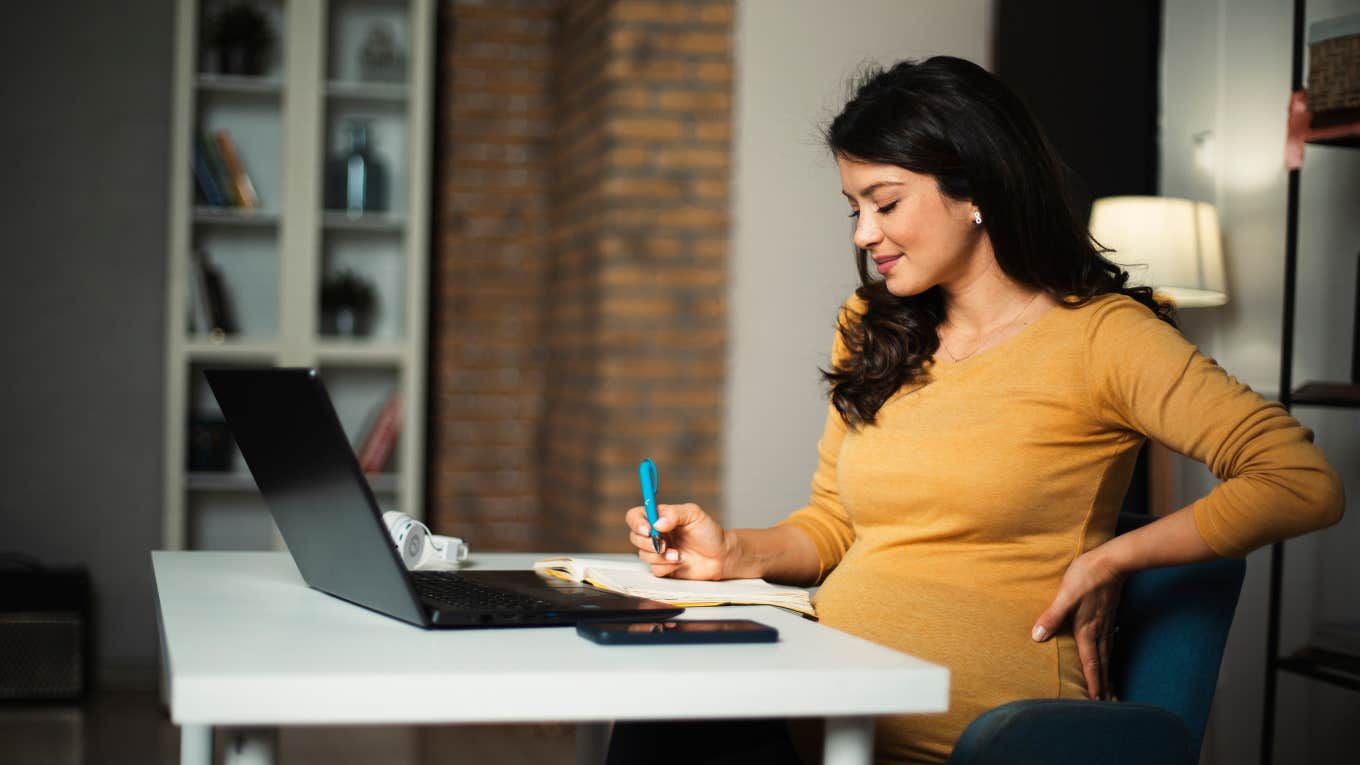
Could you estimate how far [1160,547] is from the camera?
144 centimetres

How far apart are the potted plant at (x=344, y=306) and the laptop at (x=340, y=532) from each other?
9.44 feet

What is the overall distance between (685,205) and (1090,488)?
258 cm

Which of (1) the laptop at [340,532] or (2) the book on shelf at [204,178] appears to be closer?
(1) the laptop at [340,532]

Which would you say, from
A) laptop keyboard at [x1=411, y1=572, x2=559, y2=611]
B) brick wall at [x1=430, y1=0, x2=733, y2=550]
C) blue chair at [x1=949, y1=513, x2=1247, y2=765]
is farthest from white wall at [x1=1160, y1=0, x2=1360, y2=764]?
laptop keyboard at [x1=411, y1=572, x2=559, y2=611]

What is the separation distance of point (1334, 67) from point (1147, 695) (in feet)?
5.58

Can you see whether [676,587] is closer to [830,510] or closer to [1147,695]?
[830,510]

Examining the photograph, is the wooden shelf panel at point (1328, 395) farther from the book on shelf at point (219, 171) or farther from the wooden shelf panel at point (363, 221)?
the book on shelf at point (219, 171)

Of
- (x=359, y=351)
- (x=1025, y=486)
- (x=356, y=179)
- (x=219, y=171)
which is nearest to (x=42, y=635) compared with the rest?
(x=359, y=351)

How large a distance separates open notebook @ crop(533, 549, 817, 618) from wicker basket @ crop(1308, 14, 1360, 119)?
5.63 ft

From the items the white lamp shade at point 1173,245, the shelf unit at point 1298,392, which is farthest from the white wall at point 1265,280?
the shelf unit at point 1298,392

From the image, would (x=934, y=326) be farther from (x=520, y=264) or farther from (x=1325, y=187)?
(x=520, y=264)

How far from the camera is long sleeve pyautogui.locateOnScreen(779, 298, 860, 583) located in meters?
1.79

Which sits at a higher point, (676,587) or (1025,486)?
(1025,486)

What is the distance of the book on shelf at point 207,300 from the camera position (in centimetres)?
422
